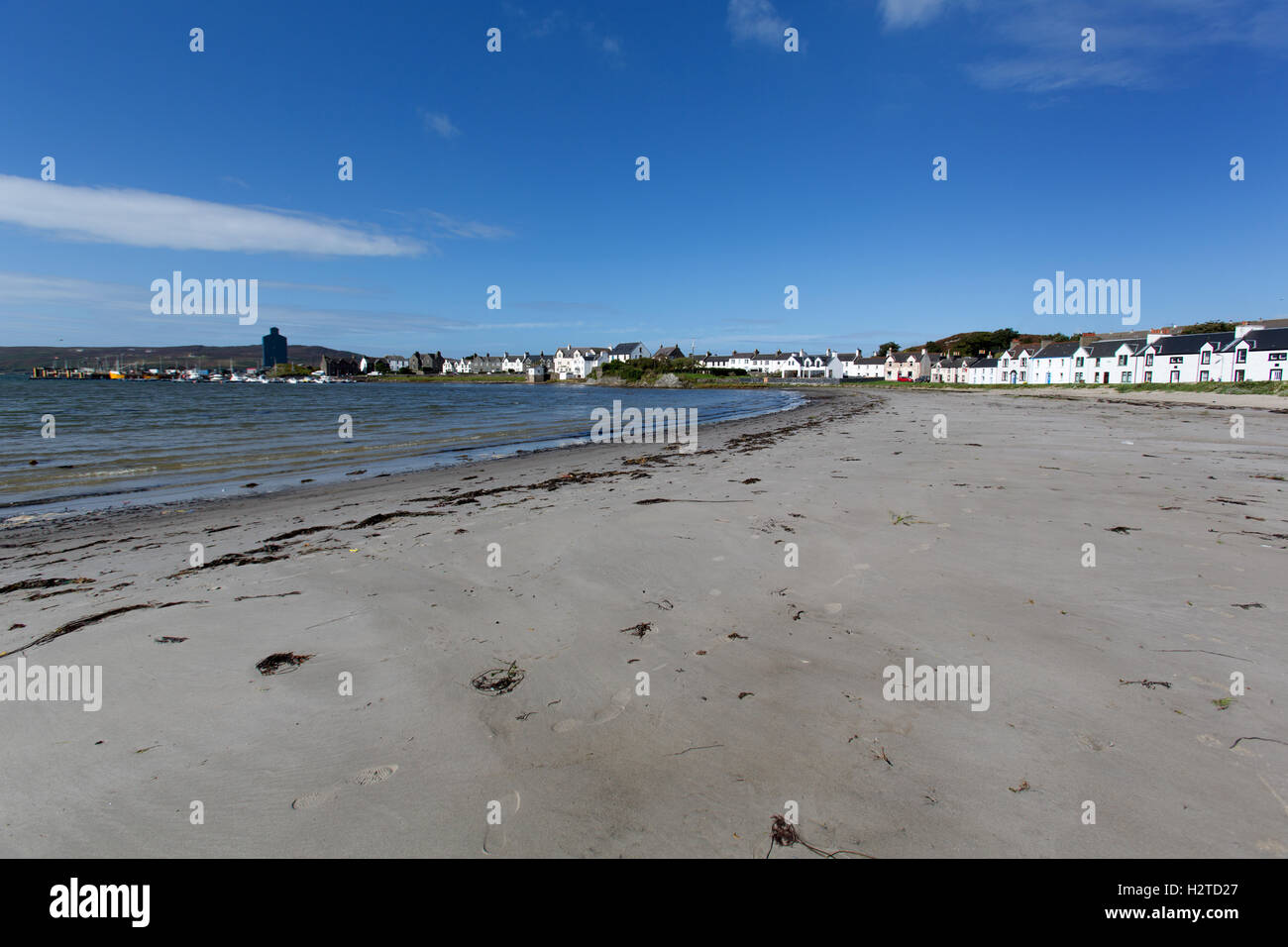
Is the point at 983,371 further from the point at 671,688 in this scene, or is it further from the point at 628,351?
the point at 671,688

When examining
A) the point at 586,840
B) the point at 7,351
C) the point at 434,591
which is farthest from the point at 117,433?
the point at 7,351

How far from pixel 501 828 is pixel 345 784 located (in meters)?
0.91

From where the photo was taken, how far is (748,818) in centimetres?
247

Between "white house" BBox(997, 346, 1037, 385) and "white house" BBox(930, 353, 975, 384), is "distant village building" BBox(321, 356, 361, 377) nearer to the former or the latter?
"white house" BBox(930, 353, 975, 384)

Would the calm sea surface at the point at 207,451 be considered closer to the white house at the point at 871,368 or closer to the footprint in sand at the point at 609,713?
the footprint in sand at the point at 609,713

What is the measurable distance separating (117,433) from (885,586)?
3007 centimetres

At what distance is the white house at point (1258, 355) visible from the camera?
5041cm

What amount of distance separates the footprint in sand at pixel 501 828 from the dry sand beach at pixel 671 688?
0.5 inches

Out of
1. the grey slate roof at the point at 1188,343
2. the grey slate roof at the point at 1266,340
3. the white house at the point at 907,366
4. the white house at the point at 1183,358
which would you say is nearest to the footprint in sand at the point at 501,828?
the white house at the point at 1183,358

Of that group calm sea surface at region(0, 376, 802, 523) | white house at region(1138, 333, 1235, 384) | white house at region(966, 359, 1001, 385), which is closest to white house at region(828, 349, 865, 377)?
white house at region(966, 359, 1001, 385)

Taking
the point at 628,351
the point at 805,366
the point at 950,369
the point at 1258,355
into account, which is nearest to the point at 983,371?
the point at 950,369

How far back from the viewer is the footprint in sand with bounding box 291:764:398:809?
2643 millimetres

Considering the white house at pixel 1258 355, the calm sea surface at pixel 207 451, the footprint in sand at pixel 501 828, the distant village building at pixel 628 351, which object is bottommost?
the footprint in sand at pixel 501 828
